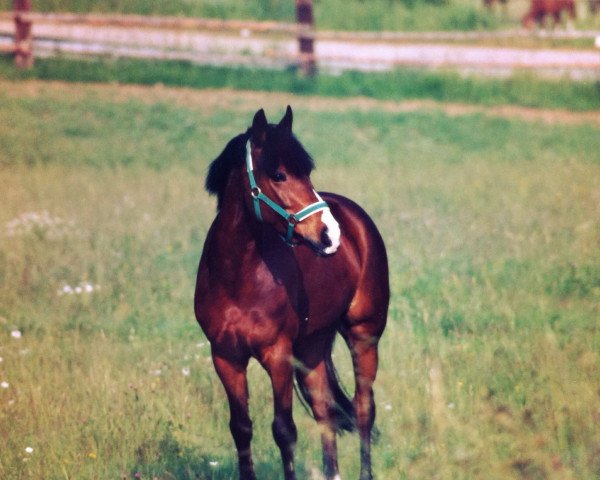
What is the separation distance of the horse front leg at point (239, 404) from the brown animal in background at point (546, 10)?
24.5 metres

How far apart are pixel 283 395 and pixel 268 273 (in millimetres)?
586

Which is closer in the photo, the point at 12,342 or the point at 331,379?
the point at 331,379

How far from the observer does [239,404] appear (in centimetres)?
561

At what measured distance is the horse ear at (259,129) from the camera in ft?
17.7

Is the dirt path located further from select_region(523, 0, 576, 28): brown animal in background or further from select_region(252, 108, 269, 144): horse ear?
select_region(252, 108, 269, 144): horse ear

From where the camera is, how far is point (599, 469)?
527cm

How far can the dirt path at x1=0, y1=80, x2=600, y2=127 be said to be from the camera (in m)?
20.1

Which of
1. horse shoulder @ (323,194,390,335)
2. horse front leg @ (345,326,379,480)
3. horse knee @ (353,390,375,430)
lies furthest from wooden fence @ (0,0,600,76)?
horse knee @ (353,390,375,430)

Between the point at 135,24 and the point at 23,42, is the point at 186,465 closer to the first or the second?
the point at 23,42

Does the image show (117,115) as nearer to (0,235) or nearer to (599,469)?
(0,235)

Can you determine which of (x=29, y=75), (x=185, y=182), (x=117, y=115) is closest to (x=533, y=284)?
(x=185, y=182)

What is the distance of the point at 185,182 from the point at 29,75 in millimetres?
7677

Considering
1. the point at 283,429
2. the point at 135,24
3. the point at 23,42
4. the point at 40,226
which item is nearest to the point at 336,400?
the point at 283,429

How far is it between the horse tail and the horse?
28 centimetres
